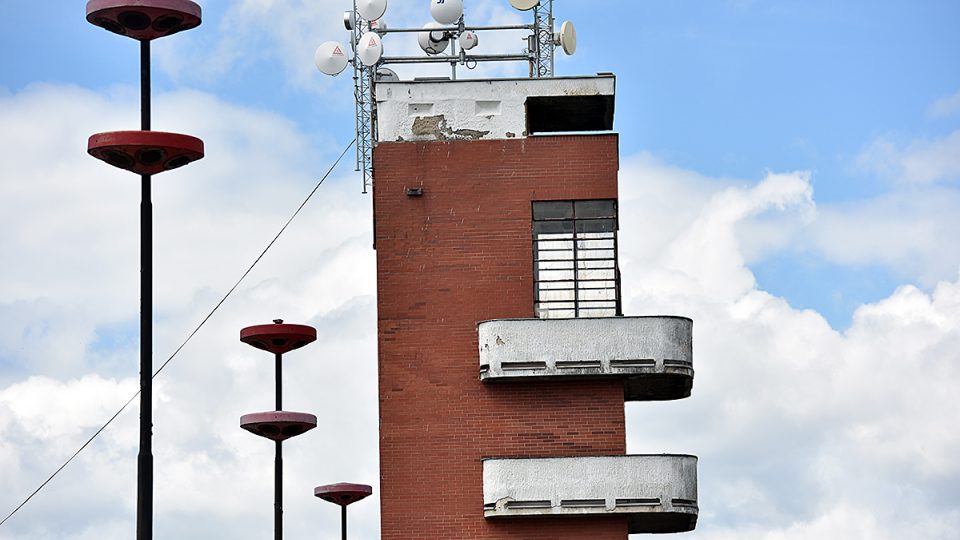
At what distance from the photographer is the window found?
123 ft

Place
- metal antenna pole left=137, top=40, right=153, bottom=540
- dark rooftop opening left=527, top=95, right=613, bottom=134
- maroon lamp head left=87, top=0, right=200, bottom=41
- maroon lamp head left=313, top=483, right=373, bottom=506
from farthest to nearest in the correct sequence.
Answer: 1. maroon lamp head left=313, top=483, right=373, bottom=506
2. dark rooftop opening left=527, top=95, right=613, bottom=134
3. maroon lamp head left=87, top=0, right=200, bottom=41
4. metal antenna pole left=137, top=40, right=153, bottom=540

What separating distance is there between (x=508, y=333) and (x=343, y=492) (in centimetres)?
1989

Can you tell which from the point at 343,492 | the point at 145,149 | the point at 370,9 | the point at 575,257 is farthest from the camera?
the point at 343,492

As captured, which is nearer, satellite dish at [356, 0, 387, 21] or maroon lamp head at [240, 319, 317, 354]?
satellite dish at [356, 0, 387, 21]

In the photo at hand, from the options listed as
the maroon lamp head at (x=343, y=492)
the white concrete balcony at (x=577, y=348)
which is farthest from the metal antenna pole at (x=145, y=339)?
the maroon lamp head at (x=343, y=492)

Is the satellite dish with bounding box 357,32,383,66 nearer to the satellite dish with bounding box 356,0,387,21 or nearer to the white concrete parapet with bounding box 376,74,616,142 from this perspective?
the satellite dish with bounding box 356,0,387,21

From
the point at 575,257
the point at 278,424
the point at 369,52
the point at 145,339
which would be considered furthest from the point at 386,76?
the point at 145,339

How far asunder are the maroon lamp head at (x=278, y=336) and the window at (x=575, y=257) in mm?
10181

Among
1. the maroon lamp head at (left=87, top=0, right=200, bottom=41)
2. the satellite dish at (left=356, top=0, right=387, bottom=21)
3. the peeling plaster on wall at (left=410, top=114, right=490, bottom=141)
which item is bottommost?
the maroon lamp head at (left=87, top=0, right=200, bottom=41)

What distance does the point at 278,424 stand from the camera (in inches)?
1784

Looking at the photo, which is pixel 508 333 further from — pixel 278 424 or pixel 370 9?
pixel 278 424

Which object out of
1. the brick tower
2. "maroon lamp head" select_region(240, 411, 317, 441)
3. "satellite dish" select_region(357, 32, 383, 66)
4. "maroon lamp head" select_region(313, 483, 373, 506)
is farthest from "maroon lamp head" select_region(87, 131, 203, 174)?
A: "maroon lamp head" select_region(313, 483, 373, 506)

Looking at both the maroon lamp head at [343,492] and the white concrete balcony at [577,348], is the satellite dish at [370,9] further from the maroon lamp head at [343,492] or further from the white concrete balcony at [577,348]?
the maroon lamp head at [343,492]

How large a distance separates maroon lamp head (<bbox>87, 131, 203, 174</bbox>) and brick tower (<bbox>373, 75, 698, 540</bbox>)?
407 inches
